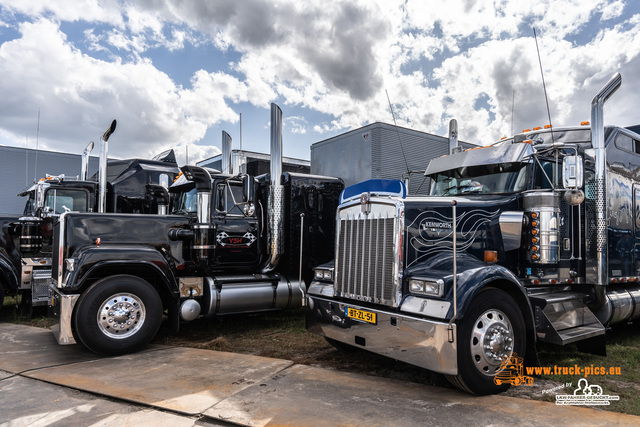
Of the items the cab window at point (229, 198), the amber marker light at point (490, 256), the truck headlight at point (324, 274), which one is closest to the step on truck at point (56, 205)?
the cab window at point (229, 198)

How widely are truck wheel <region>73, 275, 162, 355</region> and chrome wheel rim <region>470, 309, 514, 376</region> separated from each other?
373cm

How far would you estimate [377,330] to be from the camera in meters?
3.97

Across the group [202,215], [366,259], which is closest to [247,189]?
[202,215]

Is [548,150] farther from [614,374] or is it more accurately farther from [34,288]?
[34,288]

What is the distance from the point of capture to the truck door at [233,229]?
6.41 metres

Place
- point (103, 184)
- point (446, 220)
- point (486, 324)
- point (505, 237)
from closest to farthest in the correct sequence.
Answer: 1. point (486, 324)
2. point (446, 220)
3. point (505, 237)
4. point (103, 184)

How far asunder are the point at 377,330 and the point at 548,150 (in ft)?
9.47

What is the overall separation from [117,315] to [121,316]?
0.05 metres

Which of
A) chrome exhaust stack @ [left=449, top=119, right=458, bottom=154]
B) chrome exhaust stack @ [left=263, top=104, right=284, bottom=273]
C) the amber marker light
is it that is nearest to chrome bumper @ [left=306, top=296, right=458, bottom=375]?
the amber marker light

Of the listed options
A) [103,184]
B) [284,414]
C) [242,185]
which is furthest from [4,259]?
[284,414]

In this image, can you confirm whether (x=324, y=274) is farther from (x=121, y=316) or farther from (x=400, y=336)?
(x=121, y=316)

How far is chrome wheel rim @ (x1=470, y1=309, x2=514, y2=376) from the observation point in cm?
372

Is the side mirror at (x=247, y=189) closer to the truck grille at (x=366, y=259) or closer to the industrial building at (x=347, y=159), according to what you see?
the truck grille at (x=366, y=259)

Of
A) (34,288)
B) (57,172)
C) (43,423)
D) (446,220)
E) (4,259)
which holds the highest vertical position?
(57,172)
